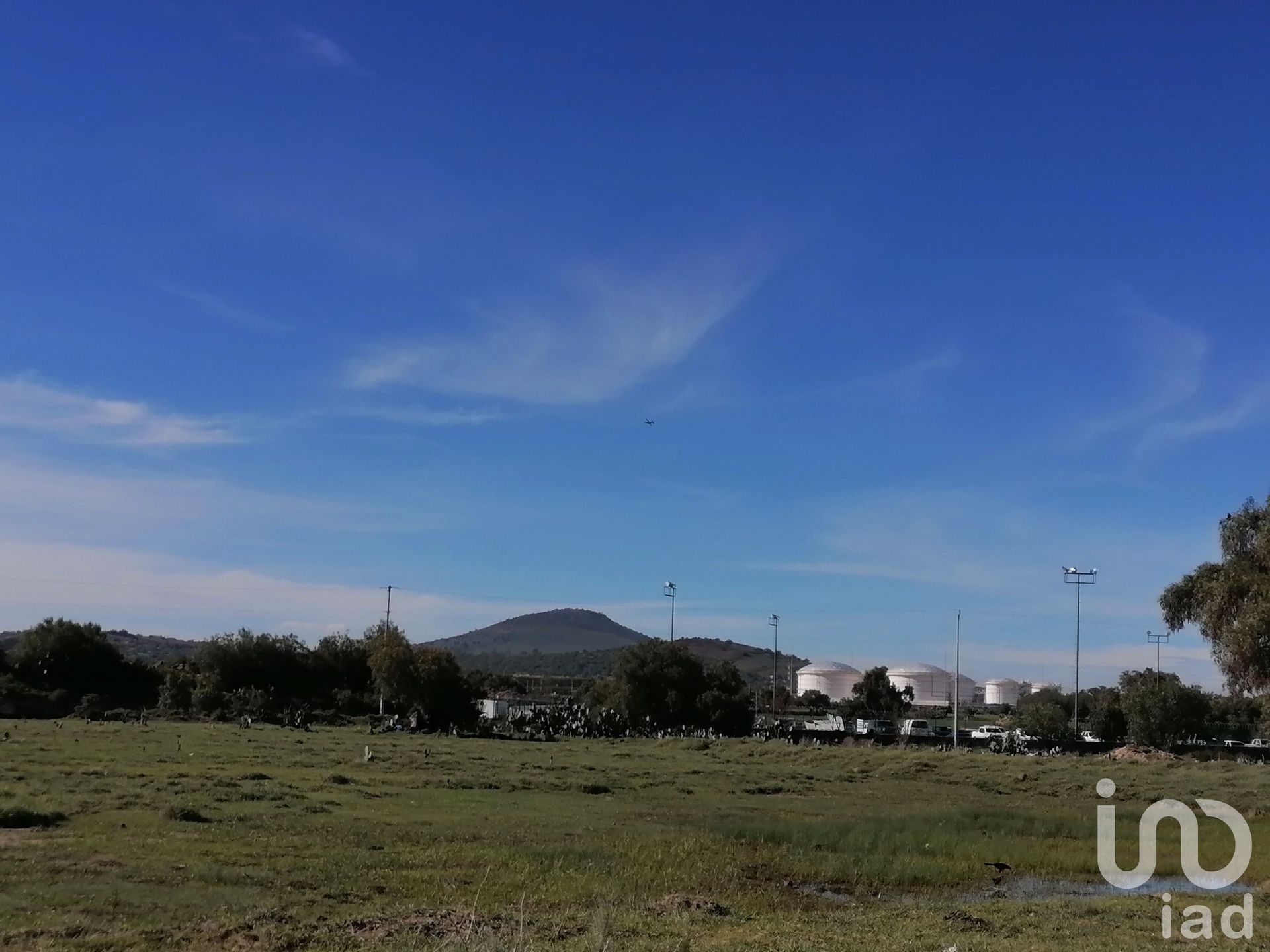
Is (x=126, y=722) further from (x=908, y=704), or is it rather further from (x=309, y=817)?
(x=908, y=704)

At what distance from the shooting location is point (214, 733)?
5997cm

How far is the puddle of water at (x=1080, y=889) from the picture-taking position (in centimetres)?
2133

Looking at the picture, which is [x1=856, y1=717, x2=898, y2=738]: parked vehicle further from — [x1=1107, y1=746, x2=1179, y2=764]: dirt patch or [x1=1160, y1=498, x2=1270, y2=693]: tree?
[x1=1160, y1=498, x2=1270, y2=693]: tree

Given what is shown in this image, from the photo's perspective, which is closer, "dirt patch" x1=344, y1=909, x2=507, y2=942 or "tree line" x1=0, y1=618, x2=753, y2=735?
"dirt patch" x1=344, y1=909, x2=507, y2=942

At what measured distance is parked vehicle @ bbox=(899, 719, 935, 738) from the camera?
83750 mm

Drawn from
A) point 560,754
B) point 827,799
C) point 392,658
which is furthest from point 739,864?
point 392,658

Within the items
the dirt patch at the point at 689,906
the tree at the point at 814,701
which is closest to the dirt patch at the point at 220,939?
the dirt patch at the point at 689,906

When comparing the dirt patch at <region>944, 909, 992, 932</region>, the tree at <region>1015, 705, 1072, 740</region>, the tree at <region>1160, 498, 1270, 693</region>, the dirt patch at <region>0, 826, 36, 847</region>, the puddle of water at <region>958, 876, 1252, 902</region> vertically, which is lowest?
the tree at <region>1015, 705, 1072, 740</region>

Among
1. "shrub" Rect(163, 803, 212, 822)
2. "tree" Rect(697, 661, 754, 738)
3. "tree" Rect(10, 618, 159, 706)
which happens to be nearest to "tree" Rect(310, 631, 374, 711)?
"tree" Rect(10, 618, 159, 706)

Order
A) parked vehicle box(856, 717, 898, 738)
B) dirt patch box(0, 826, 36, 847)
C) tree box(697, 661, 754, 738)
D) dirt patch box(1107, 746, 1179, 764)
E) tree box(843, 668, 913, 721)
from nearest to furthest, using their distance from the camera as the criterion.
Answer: dirt patch box(0, 826, 36, 847) < dirt patch box(1107, 746, 1179, 764) < parked vehicle box(856, 717, 898, 738) < tree box(697, 661, 754, 738) < tree box(843, 668, 913, 721)

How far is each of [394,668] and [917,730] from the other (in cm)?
4364

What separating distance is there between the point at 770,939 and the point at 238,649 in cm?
9557

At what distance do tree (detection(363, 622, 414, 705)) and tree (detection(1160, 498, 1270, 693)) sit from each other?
194 feet

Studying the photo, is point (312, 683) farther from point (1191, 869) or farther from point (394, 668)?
point (1191, 869)
